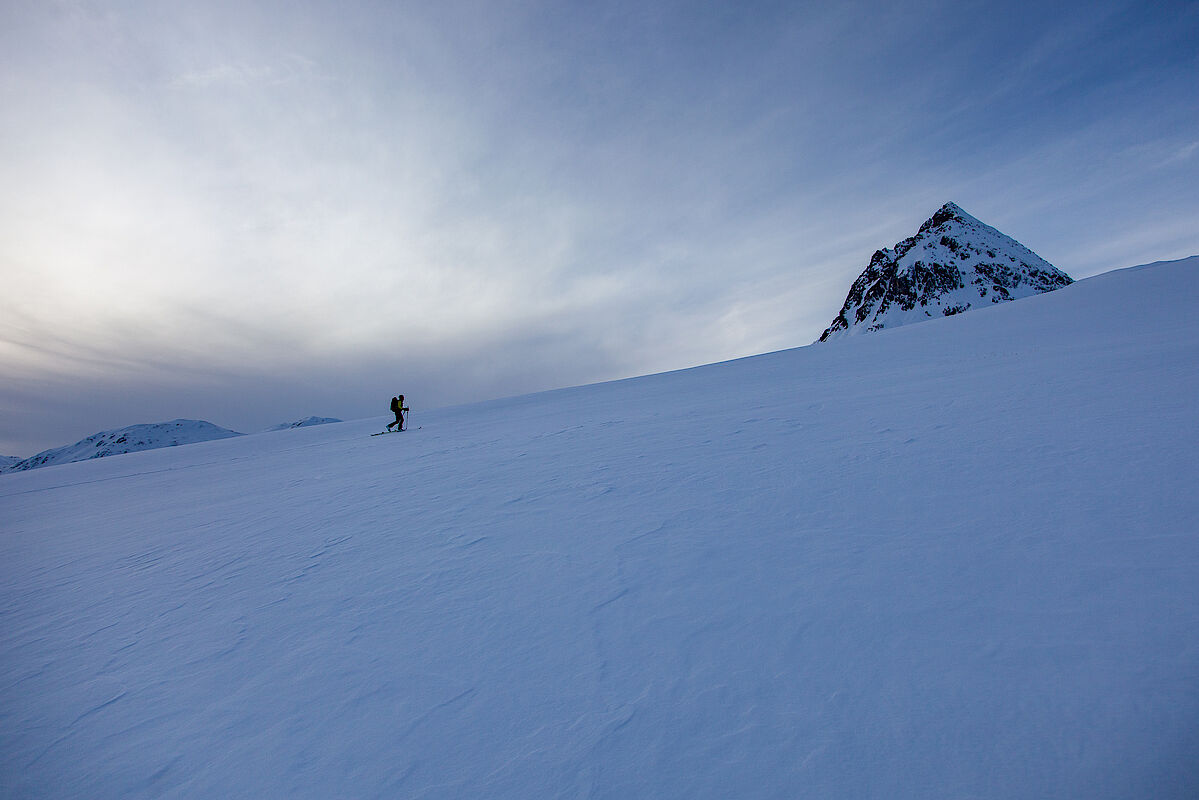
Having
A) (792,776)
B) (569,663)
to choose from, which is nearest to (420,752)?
(569,663)

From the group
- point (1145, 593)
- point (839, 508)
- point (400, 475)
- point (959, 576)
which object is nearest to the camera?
point (1145, 593)

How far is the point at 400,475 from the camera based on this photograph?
9.75 metres

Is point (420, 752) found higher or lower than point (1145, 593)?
lower

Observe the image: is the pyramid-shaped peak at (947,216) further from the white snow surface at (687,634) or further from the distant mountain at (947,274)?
the white snow surface at (687,634)

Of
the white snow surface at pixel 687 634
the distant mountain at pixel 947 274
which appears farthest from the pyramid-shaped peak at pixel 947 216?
the white snow surface at pixel 687 634

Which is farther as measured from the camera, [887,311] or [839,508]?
[887,311]

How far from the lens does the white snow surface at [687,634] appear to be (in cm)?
202

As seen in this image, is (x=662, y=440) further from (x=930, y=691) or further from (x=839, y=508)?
(x=930, y=691)

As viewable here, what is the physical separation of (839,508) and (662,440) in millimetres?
4535

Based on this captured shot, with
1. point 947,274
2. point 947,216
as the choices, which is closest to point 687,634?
point 947,274

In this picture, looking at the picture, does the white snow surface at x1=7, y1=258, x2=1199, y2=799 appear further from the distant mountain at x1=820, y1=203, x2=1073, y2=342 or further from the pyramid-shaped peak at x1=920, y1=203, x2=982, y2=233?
the pyramid-shaped peak at x1=920, y1=203, x2=982, y2=233

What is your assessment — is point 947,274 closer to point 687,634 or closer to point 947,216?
point 947,216

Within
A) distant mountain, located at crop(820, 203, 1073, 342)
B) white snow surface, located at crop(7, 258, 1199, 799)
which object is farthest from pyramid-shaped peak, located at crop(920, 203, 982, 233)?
white snow surface, located at crop(7, 258, 1199, 799)

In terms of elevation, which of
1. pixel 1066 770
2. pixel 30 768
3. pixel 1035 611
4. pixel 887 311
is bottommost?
pixel 30 768
